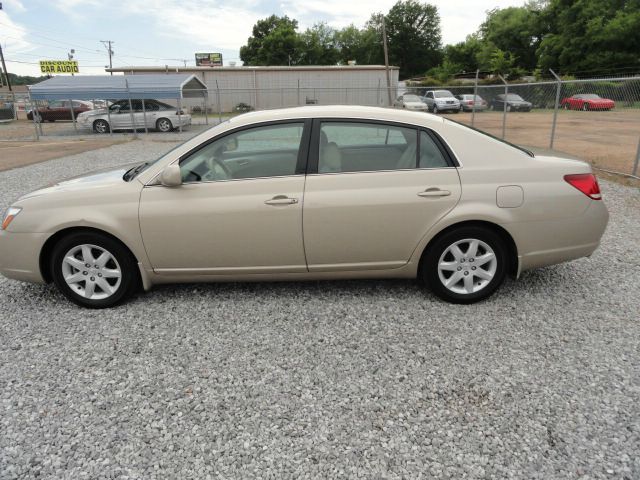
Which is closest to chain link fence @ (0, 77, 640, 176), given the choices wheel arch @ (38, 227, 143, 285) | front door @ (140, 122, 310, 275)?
front door @ (140, 122, 310, 275)

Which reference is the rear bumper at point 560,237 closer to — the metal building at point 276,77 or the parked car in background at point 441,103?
the parked car in background at point 441,103

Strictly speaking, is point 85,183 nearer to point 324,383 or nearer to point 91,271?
point 91,271

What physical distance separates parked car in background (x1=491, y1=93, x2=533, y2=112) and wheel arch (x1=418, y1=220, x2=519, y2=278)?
42.5ft

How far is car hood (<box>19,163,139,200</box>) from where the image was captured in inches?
143

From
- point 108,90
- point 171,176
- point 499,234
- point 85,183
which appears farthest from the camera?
point 108,90

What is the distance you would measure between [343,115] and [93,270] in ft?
7.50

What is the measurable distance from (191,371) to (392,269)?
5.48 ft

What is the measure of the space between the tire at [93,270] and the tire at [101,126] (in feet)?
63.6

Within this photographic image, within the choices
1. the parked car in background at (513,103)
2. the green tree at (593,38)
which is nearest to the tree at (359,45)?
the green tree at (593,38)

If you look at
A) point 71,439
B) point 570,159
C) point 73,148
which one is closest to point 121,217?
point 71,439

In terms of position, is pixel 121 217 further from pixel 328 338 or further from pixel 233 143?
pixel 328 338

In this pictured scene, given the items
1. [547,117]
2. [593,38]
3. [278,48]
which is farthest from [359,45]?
[547,117]

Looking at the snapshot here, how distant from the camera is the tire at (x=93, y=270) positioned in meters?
3.54

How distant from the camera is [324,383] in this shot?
2.72 metres
